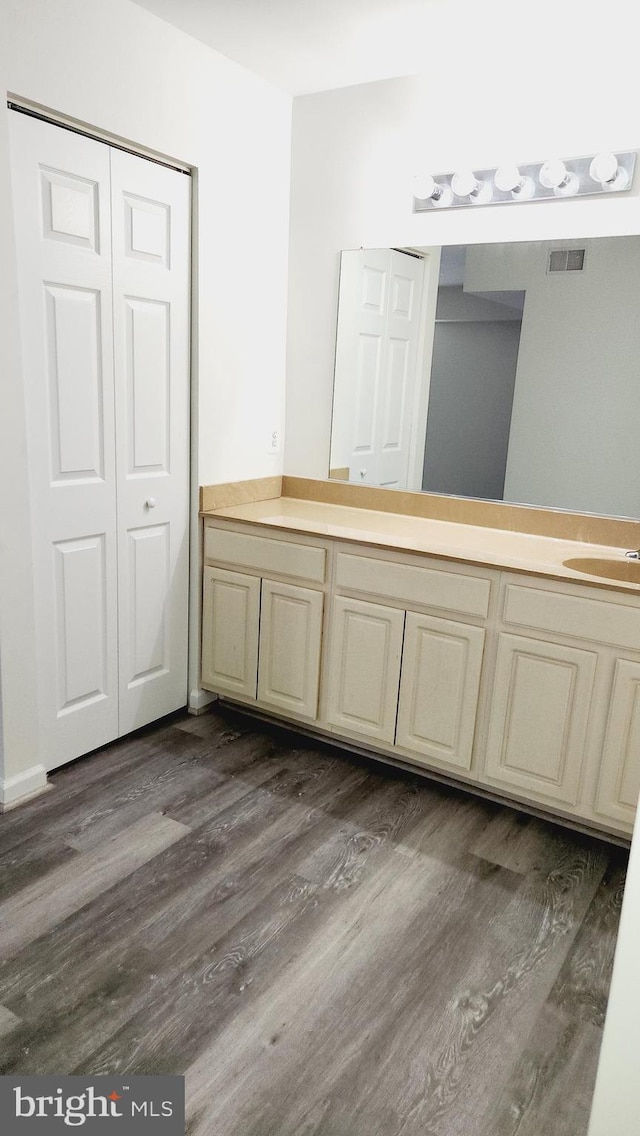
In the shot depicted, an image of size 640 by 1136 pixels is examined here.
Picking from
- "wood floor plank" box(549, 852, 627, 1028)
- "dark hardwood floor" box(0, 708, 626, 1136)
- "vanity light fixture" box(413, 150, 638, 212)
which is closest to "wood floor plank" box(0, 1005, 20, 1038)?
"dark hardwood floor" box(0, 708, 626, 1136)

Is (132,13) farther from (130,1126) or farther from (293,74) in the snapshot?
(130,1126)

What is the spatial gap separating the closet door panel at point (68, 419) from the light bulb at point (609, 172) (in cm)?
148

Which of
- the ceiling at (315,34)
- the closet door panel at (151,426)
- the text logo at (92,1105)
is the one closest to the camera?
the text logo at (92,1105)

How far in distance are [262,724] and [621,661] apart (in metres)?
1.42

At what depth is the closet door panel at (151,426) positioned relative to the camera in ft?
7.90

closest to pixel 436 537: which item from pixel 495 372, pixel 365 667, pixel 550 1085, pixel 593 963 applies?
pixel 365 667

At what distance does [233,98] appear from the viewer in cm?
264

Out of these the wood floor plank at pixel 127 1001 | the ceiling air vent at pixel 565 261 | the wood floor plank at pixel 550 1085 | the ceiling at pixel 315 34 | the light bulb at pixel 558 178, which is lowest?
the wood floor plank at pixel 550 1085

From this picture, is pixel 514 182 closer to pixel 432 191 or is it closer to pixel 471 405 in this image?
pixel 432 191

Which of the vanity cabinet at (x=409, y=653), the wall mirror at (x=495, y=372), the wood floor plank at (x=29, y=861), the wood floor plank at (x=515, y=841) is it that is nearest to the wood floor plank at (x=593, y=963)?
the wood floor plank at (x=515, y=841)

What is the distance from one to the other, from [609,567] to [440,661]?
0.61 meters

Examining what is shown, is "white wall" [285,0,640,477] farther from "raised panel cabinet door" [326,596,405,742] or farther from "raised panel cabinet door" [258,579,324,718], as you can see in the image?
"raised panel cabinet door" [326,596,405,742]

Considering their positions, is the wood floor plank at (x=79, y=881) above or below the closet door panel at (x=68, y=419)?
below

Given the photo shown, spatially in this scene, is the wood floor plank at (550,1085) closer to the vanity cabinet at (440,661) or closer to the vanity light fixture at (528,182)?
the vanity cabinet at (440,661)
